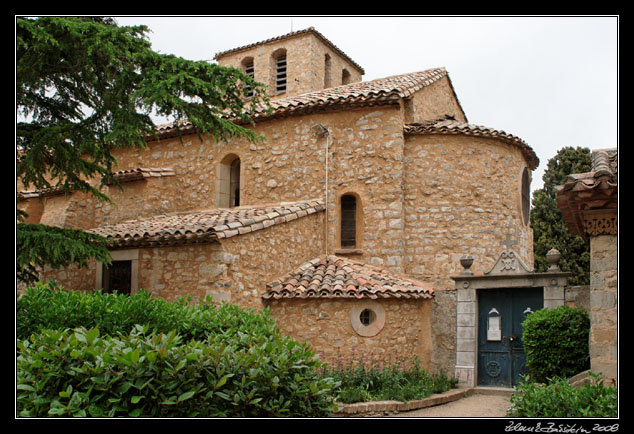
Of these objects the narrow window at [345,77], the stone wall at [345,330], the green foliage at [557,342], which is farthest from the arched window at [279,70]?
the green foliage at [557,342]

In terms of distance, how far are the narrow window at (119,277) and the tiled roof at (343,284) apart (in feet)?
9.62

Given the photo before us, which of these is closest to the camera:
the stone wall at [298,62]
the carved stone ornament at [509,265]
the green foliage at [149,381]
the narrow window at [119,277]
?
the green foliage at [149,381]

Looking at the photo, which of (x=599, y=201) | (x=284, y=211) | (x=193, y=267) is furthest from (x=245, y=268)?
(x=599, y=201)

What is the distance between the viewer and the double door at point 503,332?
38.4 feet

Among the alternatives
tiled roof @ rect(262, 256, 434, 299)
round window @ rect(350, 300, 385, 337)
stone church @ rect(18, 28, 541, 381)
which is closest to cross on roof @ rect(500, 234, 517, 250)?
stone church @ rect(18, 28, 541, 381)

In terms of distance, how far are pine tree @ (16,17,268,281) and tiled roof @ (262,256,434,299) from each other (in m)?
3.31

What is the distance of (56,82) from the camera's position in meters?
9.98

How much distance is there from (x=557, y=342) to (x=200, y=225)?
685cm

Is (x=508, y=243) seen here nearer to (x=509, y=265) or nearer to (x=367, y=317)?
(x=509, y=265)

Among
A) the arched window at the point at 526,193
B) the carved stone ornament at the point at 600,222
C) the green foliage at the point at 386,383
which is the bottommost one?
the green foliage at the point at 386,383

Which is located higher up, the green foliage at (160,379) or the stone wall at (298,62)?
the stone wall at (298,62)

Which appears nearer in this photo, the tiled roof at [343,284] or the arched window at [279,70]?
the tiled roof at [343,284]

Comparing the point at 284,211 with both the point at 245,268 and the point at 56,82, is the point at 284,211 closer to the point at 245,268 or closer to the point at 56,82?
the point at 245,268

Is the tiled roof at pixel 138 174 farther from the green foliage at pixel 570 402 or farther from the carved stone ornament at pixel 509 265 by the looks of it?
the green foliage at pixel 570 402
